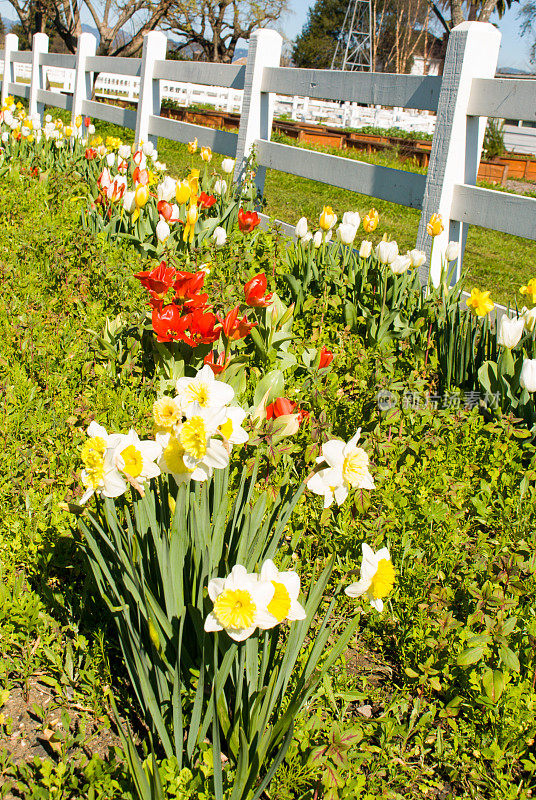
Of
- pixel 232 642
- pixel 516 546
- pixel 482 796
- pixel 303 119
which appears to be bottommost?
pixel 482 796

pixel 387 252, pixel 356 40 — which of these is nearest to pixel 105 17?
pixel 356 40

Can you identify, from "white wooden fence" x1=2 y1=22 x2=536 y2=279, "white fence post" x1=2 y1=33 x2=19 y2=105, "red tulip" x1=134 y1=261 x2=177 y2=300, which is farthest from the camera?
"white fence post" x1=2 y1=33 x2=19 y2=105

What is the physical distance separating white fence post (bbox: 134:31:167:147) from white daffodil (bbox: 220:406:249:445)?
5963 millimetres

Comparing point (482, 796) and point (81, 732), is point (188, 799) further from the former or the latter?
point (482, 796)

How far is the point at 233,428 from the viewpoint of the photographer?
130 cm

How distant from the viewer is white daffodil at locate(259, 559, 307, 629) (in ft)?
3.67

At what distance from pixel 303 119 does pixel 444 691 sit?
2280 centimetres

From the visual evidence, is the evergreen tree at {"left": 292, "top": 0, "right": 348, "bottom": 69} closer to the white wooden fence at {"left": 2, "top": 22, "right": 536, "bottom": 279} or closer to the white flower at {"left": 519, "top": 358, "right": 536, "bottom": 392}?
the white wooden fence at {"left": 2, "top": 22, "right": 536, "bottom": 279}

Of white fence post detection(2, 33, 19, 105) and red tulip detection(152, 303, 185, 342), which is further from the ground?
white fence post detection(2, 33, 19, 105)

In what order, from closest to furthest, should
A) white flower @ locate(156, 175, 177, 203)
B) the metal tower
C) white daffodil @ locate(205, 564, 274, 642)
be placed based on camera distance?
white daffodil @ locate(205, 564, 274, 642) < white flower @ locate(156, 175, 177, 203) < the metal tower

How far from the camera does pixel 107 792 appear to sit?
128cm

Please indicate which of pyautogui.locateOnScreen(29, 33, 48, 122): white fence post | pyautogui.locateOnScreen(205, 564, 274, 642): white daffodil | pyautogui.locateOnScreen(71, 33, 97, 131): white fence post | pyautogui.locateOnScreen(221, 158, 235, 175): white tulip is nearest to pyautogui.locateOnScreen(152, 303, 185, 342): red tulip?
pyautogui.locateOnScreen(205, 564, 274, 642): white daffodil

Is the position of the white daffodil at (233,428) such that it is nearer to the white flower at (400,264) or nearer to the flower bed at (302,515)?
the flower bed at (302,515)

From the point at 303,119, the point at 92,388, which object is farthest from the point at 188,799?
the point at 303,119
